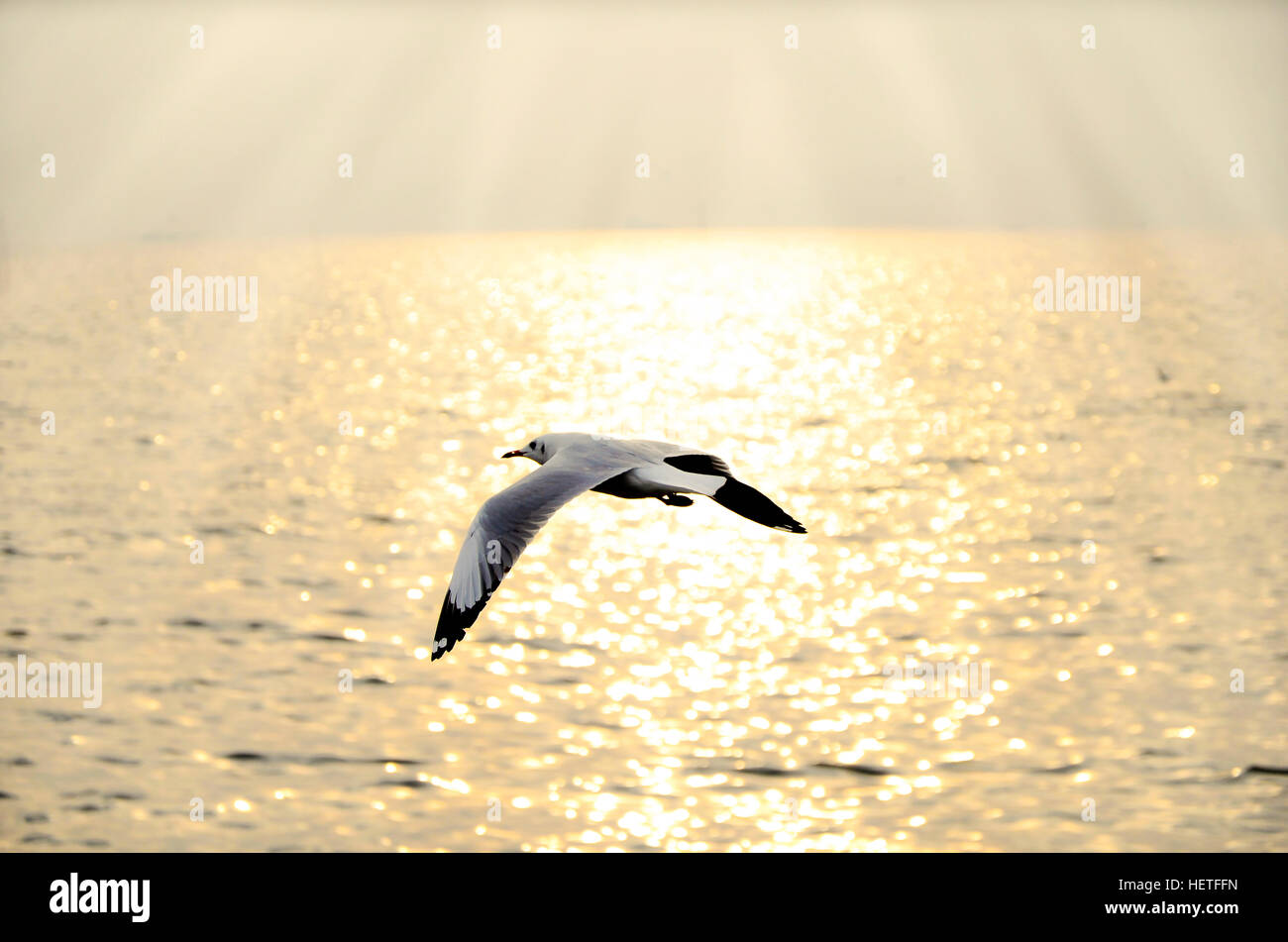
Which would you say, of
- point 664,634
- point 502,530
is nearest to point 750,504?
point 502,530

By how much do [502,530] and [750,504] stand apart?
8.00 feet

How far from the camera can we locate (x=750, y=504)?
13609 mm

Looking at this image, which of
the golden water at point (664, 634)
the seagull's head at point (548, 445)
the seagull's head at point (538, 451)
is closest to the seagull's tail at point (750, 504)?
the seagull's head at point (548, 445)

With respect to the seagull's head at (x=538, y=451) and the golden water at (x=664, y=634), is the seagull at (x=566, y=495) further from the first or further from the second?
the golden water at (x=664, y=634)

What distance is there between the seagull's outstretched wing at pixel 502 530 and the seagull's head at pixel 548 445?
107 cm

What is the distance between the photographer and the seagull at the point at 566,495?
43.8ft

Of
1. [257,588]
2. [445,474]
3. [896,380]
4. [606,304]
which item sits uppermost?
[606,304]

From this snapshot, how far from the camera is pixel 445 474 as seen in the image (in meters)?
57.8

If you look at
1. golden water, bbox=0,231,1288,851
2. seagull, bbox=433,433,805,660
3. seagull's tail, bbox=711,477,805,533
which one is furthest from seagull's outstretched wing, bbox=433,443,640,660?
golden water, bbox=0,231,1288,851

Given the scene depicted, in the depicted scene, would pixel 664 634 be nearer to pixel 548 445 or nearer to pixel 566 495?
pixel 548 445

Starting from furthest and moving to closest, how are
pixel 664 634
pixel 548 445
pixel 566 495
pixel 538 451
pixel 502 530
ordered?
pixel 664 634
pixel 538 451
pixel 548 445
pixel 566 495
pixel 502 530

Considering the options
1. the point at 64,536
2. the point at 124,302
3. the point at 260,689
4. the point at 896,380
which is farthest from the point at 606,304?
the point at 260,689
